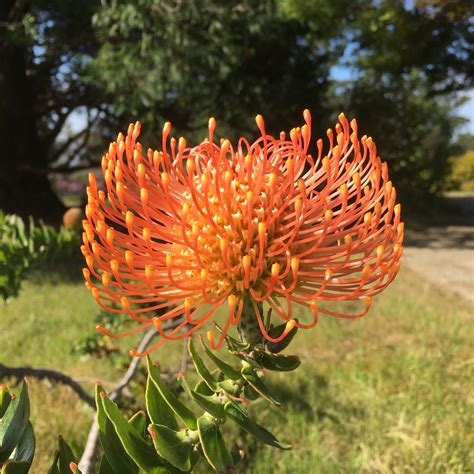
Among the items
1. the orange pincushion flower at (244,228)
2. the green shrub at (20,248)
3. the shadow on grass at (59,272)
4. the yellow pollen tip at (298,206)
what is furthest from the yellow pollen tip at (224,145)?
the shadow on grass at (59,272)

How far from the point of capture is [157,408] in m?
0.66

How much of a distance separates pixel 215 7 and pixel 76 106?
3310 mm

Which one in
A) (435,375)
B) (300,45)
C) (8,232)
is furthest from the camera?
(300,45)

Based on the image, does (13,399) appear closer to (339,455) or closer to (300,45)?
(339,455)

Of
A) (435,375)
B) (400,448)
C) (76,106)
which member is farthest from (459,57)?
(400,448)

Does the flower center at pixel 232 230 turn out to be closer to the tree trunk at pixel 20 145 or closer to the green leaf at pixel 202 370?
the green leaf at pixel 202 370

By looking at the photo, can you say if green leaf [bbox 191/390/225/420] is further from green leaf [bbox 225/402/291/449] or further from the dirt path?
the dirt path

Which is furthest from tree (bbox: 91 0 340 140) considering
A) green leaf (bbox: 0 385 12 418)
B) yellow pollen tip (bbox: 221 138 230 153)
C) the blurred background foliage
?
green leaf (bbox: 0 385 12 418)

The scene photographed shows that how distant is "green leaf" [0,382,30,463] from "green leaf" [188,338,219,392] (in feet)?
0.71

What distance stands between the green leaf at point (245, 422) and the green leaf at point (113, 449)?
0.16 m

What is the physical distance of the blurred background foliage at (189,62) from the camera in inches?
221

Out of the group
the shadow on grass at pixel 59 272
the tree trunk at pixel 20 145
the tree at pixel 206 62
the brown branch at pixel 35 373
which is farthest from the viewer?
the tree trunk at pixel 20 145

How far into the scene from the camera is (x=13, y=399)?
623 mm

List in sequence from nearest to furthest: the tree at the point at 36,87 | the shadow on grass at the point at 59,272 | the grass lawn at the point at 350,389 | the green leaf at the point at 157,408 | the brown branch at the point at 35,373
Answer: the green leaf at the point at 157,408 → the brown branch at the point at 35,373 → the grass lawn at the point at 350,389 → the shadow on grass at the point at 59,272 → the tree at the point at 36,87
